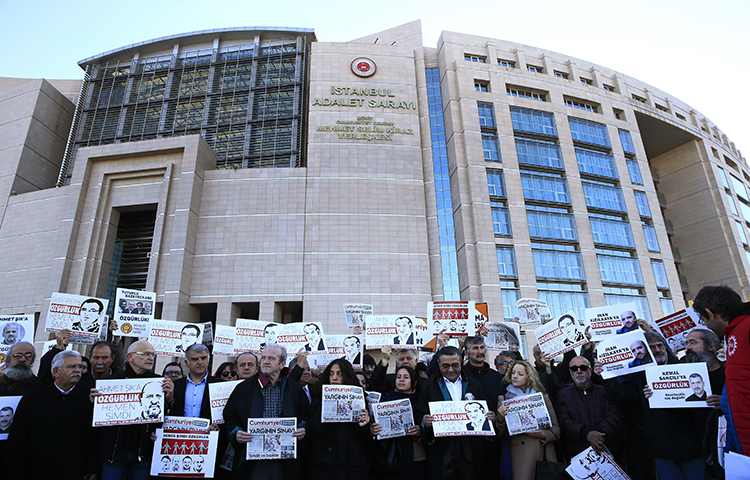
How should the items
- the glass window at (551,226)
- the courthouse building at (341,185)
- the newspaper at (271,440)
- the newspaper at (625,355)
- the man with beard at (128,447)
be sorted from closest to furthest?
the newspaper at (271,440), the man with beard at (128,447), the newspaper at (625,355), the courthouse building at (341,185), the glass window at (551,226)

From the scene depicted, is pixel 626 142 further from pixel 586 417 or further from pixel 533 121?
pixel 586 417

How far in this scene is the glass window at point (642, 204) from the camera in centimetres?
3642

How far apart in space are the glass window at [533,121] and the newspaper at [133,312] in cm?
3063

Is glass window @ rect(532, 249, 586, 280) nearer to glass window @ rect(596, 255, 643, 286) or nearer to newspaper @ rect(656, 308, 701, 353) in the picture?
glass window @ rect(596, 255, 643, 286)

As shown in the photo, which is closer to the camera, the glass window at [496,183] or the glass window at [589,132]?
Result: the glass window at [496,183]

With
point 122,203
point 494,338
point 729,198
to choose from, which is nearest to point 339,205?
point 122,203

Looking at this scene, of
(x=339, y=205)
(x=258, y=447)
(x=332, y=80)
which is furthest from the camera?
(x=332, y=80)

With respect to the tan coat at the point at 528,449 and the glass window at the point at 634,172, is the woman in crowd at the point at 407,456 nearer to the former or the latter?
the tan coat at the point at 528,449

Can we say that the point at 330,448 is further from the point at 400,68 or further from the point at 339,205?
the point at 400,68

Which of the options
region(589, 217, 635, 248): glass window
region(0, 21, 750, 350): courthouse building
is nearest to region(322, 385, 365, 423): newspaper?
region(0, 21, 750, 350): courthouse building

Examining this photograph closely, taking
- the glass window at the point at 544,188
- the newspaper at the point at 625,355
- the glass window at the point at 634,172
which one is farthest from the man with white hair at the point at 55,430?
the glass window at the point at 634,172

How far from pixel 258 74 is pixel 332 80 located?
28.9 ft

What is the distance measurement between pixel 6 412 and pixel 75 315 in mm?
5217

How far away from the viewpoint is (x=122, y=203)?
3225 cm
